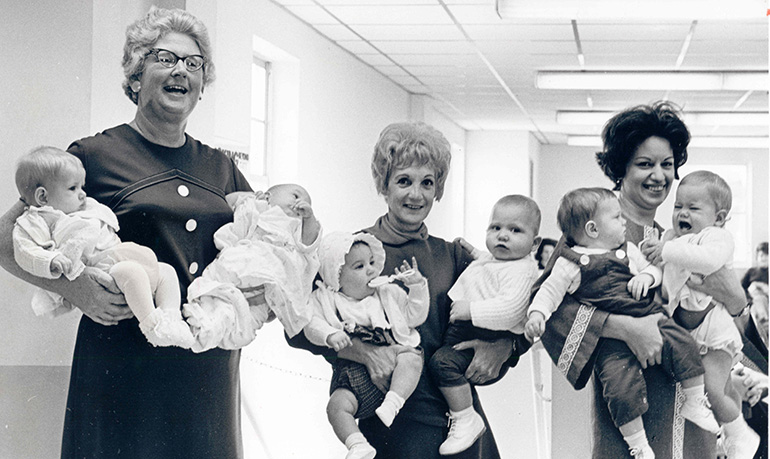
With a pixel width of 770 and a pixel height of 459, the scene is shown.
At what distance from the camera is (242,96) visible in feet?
17.1

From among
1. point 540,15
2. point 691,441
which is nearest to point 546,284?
point 691,441

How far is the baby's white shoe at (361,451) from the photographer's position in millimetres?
1919

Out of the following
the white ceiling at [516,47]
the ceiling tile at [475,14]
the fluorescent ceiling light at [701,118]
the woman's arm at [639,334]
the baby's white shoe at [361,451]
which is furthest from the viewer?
the fluorescent ceiling light at [701,118]

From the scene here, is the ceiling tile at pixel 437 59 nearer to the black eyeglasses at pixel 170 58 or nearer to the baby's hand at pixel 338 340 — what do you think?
the black eyeglasses at pixel 170 58

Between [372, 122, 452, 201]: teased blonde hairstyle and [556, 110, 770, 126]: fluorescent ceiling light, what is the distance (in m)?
9.13

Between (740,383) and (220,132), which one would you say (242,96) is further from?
(740,383)

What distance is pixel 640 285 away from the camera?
2016 millimetres

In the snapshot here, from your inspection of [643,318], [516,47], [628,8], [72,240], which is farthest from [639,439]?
[516,47]

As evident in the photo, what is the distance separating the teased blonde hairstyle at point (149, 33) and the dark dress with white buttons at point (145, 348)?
14 centimetres

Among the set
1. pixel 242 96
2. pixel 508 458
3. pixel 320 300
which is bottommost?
pixel 508 458

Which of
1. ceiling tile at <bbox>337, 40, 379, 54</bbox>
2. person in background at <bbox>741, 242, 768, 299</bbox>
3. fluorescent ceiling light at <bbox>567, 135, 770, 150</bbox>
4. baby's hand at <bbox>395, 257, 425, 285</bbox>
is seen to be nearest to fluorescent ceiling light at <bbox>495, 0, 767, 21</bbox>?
ceiling tile at <bbox>337, 40, 379, 54</bbox>

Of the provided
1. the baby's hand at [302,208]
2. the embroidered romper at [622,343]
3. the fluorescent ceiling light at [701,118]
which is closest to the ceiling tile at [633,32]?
the fluorescent ceiling light at [701,118]

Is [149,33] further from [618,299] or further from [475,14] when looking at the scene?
[475,14]

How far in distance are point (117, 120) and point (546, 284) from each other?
214 cm
